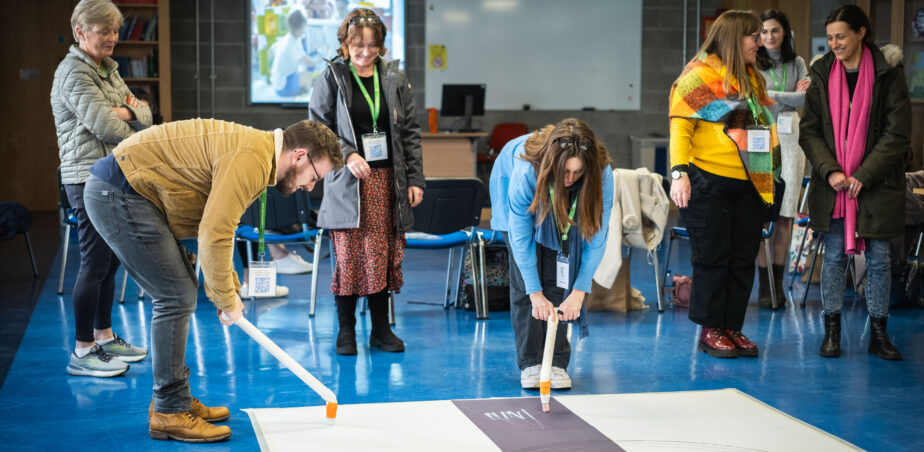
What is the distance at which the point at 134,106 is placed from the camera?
Result: 11.7 feet

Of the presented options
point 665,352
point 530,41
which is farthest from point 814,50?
point 665,352

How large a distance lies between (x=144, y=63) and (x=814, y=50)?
256 inches

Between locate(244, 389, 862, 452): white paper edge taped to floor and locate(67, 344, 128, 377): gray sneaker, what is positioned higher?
locate(67, 344, 128, 377): gray sneaker

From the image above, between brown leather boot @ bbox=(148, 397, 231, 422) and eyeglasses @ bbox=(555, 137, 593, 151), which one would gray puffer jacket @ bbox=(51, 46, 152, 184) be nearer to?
brown leather boot @ bbox=(148, 397, 231, 422)

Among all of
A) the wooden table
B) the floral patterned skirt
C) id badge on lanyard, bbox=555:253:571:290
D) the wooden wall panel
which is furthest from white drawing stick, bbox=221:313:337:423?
the wooden wall panel

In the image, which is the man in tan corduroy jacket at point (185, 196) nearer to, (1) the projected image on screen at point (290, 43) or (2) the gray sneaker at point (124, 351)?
(2) the gray sneaker at point (124, 351)

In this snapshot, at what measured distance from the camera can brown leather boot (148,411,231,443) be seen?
274 centimetres

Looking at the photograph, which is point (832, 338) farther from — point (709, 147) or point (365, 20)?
point (365, 20)

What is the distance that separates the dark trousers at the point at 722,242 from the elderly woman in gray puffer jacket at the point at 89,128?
2217 mm

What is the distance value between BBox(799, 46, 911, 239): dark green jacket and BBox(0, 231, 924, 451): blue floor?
596 mm

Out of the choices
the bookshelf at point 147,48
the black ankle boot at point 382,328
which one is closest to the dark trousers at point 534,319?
the black ankle boot at point 382,328

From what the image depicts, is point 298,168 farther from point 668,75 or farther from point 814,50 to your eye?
point 668,75

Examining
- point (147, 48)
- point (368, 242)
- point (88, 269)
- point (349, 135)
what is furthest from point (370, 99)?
point (147, 48)

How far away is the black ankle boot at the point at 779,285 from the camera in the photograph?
4.99m
